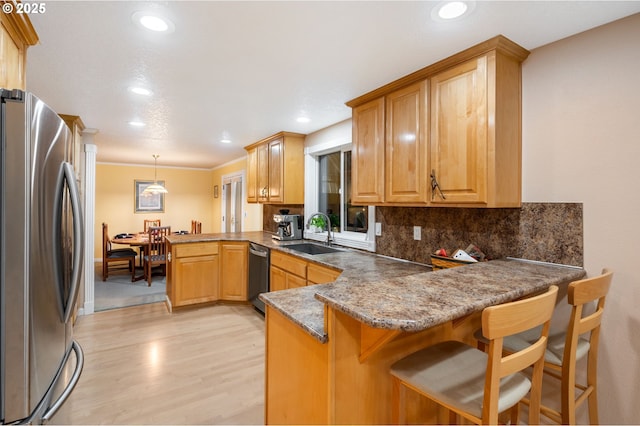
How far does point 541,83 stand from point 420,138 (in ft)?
2.40

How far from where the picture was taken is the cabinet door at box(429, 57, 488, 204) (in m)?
1.78

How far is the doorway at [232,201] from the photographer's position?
650cm

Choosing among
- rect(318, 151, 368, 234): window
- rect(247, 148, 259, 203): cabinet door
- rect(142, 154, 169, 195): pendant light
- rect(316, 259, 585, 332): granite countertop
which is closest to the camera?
rect(316, 259, 585, 332): granite countertop

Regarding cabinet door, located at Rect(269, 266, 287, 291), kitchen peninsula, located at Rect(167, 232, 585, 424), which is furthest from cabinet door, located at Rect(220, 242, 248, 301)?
kitchen peninsula, located at Rect(167, 232, 585, 424)

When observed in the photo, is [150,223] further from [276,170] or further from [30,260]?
[30,260]

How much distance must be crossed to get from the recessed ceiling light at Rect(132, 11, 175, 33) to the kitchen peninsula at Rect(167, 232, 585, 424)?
149cm

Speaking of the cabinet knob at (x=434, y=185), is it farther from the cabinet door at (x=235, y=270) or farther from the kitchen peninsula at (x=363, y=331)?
the cabinet door at (x=235, y=270)

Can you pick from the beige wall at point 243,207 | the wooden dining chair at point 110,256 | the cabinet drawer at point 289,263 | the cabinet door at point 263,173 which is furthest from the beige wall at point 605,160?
the wooden dining chair at point 110,256

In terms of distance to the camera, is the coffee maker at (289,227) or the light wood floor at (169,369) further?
the coffee maker at (289,227)

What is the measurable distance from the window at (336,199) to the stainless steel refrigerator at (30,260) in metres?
2.36

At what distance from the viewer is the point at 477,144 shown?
1.79m

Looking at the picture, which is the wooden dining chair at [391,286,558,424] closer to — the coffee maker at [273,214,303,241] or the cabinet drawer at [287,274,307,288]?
the cabinet drawer at [287,274,307,288]

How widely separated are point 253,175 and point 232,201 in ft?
7.72

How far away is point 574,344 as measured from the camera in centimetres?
132
